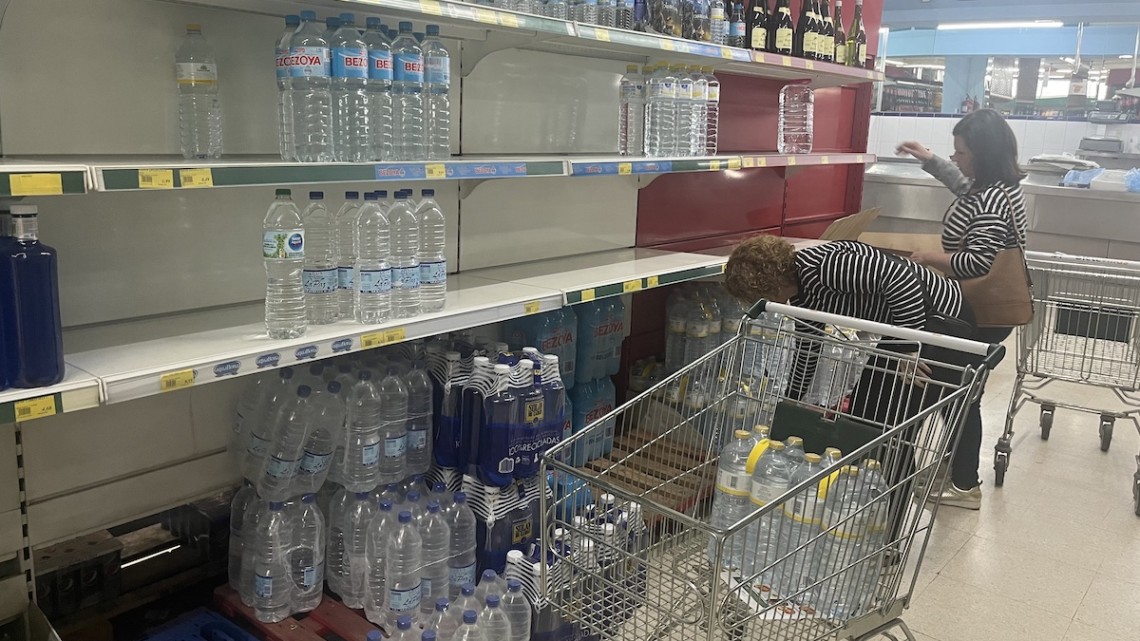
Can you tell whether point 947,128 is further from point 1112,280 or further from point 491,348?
point 491,348

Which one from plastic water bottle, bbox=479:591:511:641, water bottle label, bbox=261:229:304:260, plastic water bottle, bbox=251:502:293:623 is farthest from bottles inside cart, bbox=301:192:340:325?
plastic water bottle, bbox=479:591:511:641

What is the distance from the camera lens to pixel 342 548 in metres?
2.86

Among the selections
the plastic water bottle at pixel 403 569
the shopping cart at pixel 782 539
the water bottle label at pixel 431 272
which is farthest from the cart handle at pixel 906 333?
the plastic water bottle at pixel 403 569

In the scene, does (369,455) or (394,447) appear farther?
(394,447)

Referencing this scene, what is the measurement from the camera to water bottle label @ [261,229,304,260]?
2.25 m

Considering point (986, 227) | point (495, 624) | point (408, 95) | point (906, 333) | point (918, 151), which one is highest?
point (408, 95)

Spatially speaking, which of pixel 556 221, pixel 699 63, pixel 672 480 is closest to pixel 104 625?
pixel 672 480

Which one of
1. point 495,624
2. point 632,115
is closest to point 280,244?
point 495,624

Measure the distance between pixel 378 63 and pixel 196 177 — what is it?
0.66m

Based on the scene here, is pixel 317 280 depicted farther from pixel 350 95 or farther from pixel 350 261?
pixel 350 95

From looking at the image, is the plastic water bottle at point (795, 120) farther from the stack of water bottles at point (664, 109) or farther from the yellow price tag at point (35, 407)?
the yellow price tag at point (35, 407)

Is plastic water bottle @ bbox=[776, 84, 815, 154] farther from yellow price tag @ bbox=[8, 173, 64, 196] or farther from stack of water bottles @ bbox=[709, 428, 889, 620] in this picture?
yellow price tag @ bbox=[8, 173, 64, 196]

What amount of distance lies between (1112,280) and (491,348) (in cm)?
303

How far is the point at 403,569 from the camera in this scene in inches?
107
